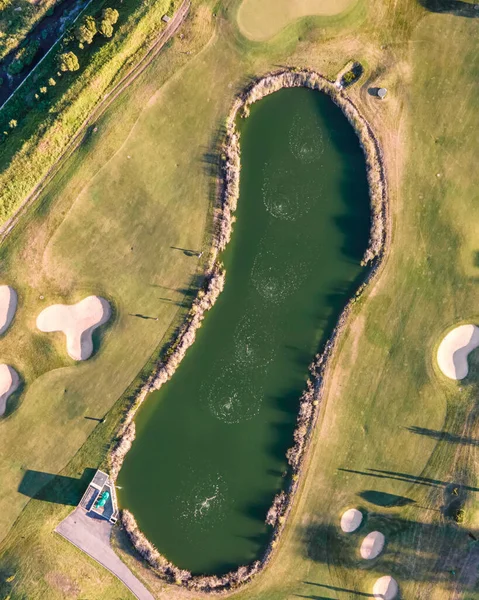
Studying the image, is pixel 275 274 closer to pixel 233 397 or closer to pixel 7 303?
pixel 233 397

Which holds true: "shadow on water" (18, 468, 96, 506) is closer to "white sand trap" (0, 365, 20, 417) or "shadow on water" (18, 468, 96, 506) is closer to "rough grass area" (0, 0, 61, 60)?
"white sand trap" (0, 365, 20, 417)

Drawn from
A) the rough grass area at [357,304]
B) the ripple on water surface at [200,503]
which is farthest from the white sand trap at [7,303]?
the ripple on water surface at [200,503]

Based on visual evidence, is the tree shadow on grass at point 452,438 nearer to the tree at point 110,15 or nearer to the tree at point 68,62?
the tree at point 68,62

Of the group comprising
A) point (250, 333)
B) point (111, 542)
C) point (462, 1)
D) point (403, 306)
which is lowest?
point (111, 542)

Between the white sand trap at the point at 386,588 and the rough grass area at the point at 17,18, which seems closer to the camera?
the white sand trap at the point at 386,588

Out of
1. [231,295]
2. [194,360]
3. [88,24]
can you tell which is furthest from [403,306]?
[88,24]

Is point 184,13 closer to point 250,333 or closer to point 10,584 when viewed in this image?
point 250,333
